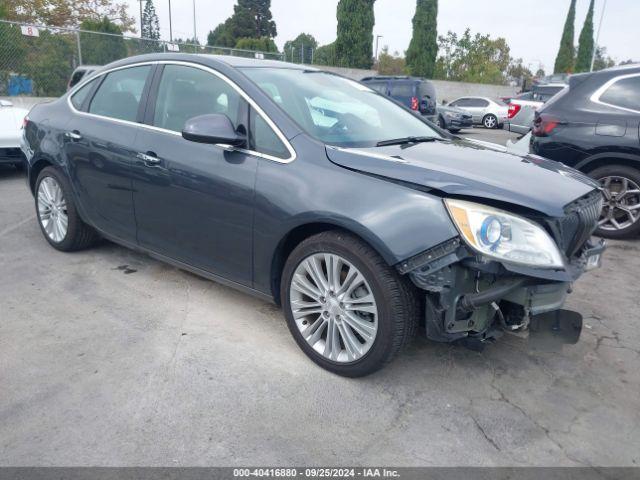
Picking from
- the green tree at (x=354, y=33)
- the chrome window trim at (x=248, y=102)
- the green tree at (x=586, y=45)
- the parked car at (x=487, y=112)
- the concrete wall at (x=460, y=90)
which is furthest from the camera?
the green tree at (x=586, y=45)

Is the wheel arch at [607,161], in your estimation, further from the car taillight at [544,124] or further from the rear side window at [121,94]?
the rear side window at [121,94]

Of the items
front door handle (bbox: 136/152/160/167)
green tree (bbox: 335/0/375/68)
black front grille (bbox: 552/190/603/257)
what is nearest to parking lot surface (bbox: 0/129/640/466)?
black front grille (bbox: 552/190/603/257)

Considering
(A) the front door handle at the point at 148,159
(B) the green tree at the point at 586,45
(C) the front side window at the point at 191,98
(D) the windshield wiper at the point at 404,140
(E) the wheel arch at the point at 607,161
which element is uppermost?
(B) the green tree at the point at 586,45

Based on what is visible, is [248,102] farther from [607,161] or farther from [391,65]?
[391,65]

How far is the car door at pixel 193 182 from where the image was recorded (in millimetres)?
3264

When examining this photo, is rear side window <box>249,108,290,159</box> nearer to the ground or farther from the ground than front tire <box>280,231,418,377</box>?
farther from the ground

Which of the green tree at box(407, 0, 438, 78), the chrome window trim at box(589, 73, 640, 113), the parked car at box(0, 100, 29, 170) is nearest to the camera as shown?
the chrome window trim at box(589, 73, 640, 113)

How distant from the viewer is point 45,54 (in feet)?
48.4

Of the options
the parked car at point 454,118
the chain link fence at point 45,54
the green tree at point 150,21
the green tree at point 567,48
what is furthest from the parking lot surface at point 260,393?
the green tree at point 567,48

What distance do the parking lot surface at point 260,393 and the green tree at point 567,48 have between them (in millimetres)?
52003

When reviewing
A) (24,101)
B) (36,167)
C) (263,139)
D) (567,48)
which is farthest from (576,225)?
(567,48)

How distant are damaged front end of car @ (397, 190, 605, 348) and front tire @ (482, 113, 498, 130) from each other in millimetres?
21794

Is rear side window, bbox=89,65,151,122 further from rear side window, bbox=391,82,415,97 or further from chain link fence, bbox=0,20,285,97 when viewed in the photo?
rear side window, bbox=391,82,415,97

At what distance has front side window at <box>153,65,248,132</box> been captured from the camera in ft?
11.2
